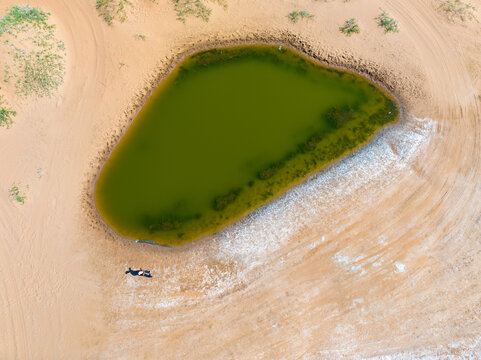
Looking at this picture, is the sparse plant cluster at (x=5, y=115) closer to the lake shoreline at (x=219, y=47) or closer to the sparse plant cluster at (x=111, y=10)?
the lake shoreline at (x=219, y=47)

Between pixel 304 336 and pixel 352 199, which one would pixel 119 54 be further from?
pixel 304 336

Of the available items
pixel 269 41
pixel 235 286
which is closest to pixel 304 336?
pixel 235 286

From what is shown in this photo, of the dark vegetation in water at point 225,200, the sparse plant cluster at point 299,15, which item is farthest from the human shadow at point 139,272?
the sparse plant cluster at point 299,15

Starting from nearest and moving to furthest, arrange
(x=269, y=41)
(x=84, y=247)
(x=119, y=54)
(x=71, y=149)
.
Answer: (x=84, y=247), (x=71, y=149), (x=119, y=54), (x=269, y=41)

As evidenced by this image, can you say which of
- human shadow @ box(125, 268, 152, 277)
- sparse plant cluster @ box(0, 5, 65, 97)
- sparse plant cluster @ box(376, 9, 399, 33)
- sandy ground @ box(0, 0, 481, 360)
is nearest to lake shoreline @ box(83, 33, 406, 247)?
sandy ground @ box(0, 0, 481, 360)

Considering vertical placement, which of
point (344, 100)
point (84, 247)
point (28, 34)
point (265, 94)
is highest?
point (344, 100)

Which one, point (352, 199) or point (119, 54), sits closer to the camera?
point (352, 199)
